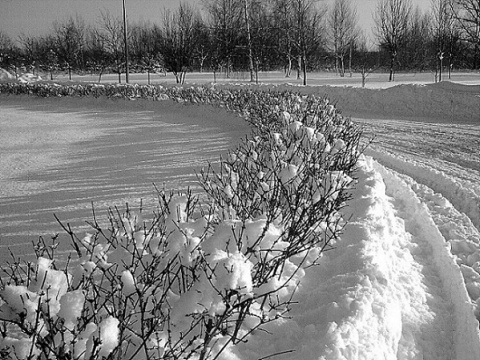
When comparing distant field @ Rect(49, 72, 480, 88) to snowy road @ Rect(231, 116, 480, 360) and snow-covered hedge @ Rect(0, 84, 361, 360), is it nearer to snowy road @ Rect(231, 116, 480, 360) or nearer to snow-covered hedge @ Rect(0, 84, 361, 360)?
snowy road @ Rect(231, 116, 480, 360)

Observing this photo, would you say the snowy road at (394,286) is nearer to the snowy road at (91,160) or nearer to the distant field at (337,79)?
the snowy road at (91,160)

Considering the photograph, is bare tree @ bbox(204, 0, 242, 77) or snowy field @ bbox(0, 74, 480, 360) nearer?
snowy field @ bbox(0, 74, 480, 360)

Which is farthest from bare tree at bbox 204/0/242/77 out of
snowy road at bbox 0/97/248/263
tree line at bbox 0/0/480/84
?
snowy road at bbox 0/97/248/263

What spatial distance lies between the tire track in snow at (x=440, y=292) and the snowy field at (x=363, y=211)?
0.01 meters

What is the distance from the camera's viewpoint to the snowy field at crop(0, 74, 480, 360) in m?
3.03

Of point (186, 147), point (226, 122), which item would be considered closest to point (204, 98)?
point (226, 122)

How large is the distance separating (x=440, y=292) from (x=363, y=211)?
1.25m

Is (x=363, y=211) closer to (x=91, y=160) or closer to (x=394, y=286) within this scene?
(x=394, y=286)

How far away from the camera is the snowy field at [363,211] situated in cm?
303

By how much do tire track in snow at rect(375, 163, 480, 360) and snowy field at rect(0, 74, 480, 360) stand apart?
11 mm

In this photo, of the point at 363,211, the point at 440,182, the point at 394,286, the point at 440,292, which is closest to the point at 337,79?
the point at 440,182

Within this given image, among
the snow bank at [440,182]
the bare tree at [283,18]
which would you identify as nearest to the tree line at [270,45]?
the bare tree at [283,18]

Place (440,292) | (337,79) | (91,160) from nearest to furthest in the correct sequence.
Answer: (440,292), (91,160), (337,79)

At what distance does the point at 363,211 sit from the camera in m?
4.87
